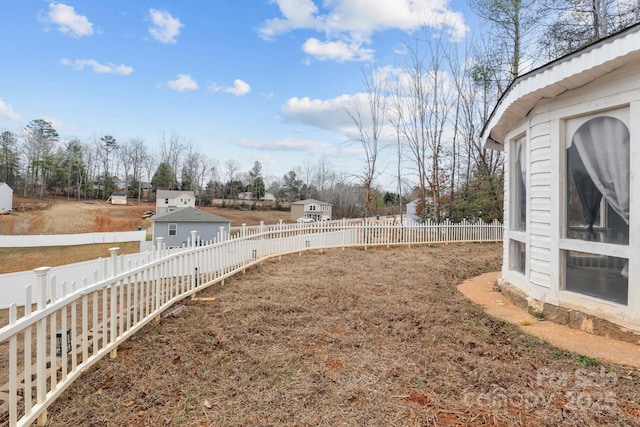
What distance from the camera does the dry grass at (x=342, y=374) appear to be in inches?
75.3

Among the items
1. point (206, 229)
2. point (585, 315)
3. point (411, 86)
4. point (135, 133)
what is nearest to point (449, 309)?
point (585, 315)

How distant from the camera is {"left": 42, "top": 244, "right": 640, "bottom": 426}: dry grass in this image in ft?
6.27

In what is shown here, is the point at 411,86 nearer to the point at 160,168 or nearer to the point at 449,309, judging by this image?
the point at 449,309

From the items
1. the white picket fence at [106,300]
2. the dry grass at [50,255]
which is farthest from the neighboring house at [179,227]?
the white picket fence at [106,300]

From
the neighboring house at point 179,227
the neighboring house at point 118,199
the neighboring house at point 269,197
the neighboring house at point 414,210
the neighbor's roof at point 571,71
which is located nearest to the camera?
the neighbor's roof at point 571,71

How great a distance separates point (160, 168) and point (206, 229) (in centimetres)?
3186

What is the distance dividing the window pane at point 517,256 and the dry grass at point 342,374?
1.02 meters

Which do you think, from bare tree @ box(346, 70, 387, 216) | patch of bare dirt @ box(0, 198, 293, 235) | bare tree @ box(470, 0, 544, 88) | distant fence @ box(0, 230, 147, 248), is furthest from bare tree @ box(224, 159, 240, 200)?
bare tree @ box(470, 0, 544, 88)

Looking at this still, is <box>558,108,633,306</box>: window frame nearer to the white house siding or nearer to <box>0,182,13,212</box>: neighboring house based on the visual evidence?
the white house siding

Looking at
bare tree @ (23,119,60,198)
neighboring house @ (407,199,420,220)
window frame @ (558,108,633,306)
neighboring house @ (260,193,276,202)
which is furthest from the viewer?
neighboring house @ (260,193,276,202)

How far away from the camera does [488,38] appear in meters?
14.7

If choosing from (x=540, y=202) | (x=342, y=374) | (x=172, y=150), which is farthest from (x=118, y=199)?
(x=540, y=202)

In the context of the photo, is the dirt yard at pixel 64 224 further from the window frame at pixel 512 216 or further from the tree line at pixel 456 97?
the window frame at pixel 512 216

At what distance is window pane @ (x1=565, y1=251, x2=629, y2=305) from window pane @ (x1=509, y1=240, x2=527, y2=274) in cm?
74
